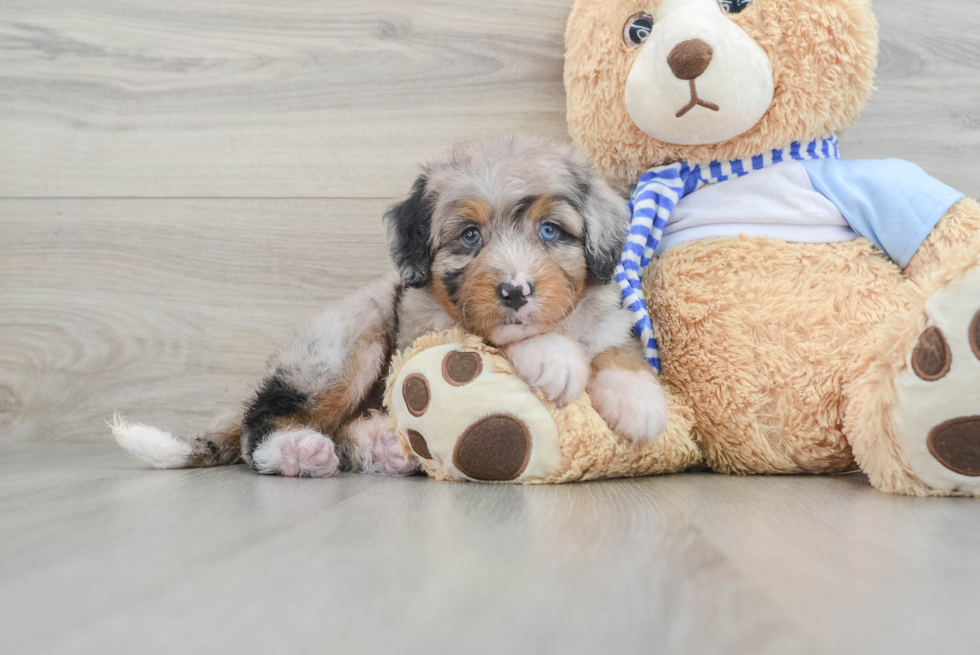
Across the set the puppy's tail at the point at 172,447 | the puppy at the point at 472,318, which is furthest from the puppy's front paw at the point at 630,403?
the puppy's tail at the point at 172,447

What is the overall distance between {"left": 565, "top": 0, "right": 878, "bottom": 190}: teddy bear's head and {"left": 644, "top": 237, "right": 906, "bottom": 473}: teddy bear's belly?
0.81 feet

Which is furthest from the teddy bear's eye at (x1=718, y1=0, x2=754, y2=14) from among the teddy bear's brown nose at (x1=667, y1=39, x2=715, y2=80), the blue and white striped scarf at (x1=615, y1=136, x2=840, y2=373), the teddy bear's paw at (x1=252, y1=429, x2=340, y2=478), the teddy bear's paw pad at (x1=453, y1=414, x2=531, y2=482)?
the teddy bear's paw at (x1=252, y1=429, x2=340, y2=478)

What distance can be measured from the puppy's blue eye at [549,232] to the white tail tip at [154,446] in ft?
3.14

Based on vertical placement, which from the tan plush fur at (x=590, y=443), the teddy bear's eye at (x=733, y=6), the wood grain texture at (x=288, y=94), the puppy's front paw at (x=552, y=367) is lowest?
the tan plush fur at (x=590, y=443)

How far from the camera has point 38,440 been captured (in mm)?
2211

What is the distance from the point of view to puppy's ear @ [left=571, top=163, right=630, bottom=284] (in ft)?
4.61

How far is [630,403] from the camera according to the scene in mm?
1305

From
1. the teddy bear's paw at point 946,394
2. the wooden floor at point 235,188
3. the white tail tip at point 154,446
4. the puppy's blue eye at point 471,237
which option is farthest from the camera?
the white tail tip at point 154,446

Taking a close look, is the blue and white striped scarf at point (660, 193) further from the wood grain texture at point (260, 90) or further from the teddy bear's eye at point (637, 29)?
the wood grain texture at point (260, 90)

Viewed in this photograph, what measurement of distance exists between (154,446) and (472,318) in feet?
2.72

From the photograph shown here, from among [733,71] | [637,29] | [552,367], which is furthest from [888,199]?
[552,367]

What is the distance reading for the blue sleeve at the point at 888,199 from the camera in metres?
1.42

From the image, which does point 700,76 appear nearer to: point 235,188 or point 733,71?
point 733,71

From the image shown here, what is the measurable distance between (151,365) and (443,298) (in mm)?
1215
